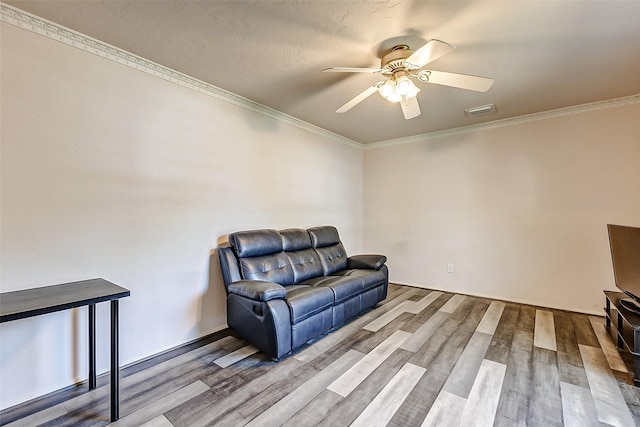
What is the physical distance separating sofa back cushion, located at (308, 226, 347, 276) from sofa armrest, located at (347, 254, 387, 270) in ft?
0.34

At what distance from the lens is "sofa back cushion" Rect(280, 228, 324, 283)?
3.23 meters

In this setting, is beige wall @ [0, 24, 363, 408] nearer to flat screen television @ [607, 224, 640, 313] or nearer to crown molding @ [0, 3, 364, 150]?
crown molding @ [0, 3, 364, 150]

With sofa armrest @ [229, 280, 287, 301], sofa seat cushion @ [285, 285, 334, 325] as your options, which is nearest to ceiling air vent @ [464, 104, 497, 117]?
sofa seat cushion @ [285, 285, 334, 325]

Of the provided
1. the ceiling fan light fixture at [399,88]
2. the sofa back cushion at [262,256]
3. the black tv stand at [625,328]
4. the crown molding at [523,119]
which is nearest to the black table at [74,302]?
the sofa back cushion at [262,256]

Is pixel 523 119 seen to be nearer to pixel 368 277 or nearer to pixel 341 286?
pixel 368 277

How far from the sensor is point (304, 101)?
10.5 feet

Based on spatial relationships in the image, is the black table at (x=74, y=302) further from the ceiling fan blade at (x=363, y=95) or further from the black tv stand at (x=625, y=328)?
the black tv stand at (x=625, y=328)

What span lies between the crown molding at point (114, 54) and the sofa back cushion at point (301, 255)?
4.97ft

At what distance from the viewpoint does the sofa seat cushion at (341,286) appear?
9.05ft

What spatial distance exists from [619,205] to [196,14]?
4.55 meters

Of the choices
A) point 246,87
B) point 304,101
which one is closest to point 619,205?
point 304,101

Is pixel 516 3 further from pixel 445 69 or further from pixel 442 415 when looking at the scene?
pixel 442 415

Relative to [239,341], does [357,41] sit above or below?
above

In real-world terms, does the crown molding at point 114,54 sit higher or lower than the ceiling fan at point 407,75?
higher
